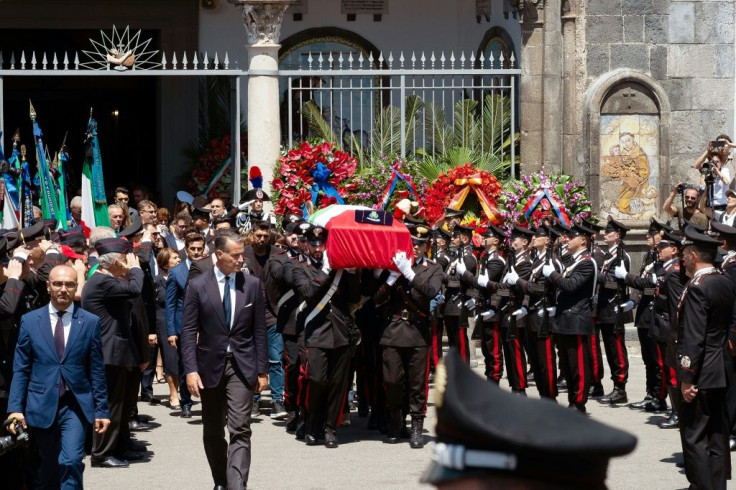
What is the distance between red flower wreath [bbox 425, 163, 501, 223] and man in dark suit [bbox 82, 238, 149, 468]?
6498 mm

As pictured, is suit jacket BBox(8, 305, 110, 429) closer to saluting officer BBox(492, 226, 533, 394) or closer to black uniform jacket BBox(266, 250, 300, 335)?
black uniform jacket BBox(266, 250, 300, 335)

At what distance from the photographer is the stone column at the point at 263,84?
1727cm

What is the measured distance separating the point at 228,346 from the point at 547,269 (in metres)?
4.31

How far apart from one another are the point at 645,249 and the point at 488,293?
4569 mm

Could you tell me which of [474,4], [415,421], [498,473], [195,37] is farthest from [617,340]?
[498,473]

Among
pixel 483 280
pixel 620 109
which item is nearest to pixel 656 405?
pixel 483 280

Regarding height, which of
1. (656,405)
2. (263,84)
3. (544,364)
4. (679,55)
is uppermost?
(679,55)

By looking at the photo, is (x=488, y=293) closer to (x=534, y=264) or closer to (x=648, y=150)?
(x=534, y=264)

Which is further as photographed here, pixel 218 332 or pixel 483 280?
pixel 483 280

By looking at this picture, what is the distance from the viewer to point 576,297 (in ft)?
39.0

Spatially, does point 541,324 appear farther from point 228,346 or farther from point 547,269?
point 228,346

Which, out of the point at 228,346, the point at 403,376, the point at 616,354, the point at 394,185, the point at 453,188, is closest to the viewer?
the point at 228,346

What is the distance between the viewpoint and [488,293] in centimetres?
1310

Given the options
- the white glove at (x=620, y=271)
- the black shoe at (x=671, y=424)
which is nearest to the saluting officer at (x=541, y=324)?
the white glove at (x=620, y=271)
